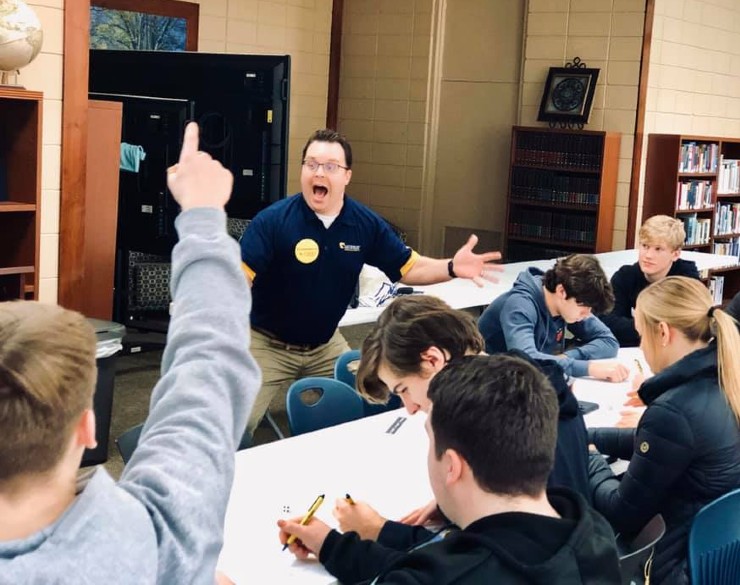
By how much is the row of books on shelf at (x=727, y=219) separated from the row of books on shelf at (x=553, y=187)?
1.56 meters

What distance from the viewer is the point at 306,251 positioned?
4.07 m

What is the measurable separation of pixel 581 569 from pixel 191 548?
0.73m

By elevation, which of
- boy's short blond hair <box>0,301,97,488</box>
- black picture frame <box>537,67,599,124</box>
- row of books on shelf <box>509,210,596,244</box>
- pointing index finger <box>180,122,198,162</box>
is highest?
black picture frame <box>537,67,599,124</box>

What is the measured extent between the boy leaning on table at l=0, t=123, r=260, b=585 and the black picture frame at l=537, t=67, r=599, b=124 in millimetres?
8123

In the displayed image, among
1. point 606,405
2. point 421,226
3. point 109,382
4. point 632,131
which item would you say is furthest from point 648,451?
point 421,226

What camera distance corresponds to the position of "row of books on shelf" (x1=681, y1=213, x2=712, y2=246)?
30.3 feet

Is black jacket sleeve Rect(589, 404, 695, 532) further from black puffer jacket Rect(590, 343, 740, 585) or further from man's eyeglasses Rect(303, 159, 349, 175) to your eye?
man's eyeglasses Rect(303, 159, 349, 175)

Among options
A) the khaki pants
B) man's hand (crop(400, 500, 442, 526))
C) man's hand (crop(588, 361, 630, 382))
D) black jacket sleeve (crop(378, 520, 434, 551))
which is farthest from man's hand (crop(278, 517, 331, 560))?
man's hand (crop(588, 361, 630, 382))

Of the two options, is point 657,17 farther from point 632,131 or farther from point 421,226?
point 421,226

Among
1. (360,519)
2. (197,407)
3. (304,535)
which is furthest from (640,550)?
(197,407)

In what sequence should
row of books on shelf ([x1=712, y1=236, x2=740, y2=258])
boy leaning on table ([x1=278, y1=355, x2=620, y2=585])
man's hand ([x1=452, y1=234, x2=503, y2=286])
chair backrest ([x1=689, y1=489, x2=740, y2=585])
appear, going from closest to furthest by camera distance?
boy leaning on table ([x1=278, y1=355, x2=620, y2=585]) → chair backrest ([x1=689, y1=489, x2=740, y2=585]) → man's hand ([x1=452, y1=234, x2=503, y2=286]) → row of books on shelf ([x1=712, y1=236, x2=740, y2=258])

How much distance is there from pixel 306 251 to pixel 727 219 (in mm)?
6960

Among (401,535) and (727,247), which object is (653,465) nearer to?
(401,535)

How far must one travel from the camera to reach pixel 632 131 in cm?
890
